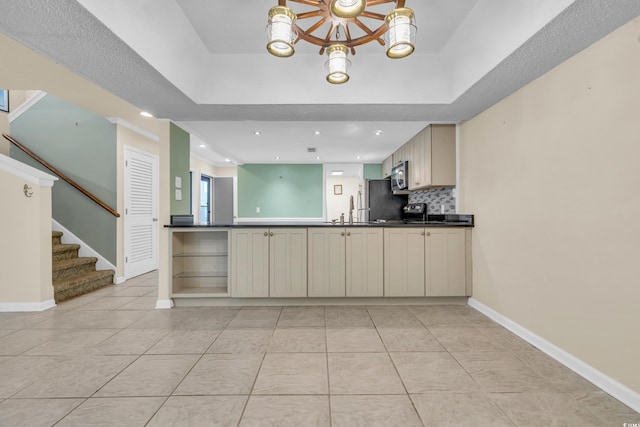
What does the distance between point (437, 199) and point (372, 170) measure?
8.29 feet

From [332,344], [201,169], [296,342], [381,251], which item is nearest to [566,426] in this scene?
[332,344]

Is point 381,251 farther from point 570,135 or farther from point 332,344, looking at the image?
point 570,135

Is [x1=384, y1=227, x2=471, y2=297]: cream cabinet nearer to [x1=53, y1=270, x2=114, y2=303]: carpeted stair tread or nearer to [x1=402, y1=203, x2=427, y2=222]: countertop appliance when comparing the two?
[x1=402, y1=203, x2=427, y2=222]: countertop appliance

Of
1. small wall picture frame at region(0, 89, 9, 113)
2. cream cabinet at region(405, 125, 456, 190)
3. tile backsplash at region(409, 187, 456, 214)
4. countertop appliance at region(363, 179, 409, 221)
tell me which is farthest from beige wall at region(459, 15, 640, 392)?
small wall picture frame at region(0, 89, 9, 113)

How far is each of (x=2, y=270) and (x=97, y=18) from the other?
3.16 metres

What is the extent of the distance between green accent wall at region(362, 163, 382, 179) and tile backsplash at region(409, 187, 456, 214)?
5.36 ft

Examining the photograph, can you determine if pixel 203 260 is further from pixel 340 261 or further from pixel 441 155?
pixel 441 155

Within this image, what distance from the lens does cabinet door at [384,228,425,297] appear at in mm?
3156

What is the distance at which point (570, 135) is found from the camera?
1.89m

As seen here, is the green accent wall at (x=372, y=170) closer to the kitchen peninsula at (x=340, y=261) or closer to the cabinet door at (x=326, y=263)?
the kitchen peninsula at (x=340, y=261)

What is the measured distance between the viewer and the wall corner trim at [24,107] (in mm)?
4047

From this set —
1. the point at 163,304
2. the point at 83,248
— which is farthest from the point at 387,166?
the point at 83,248

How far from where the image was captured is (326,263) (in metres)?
3.15

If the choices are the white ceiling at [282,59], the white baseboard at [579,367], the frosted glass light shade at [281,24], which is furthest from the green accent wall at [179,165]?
the white baseboard at [579,367]
